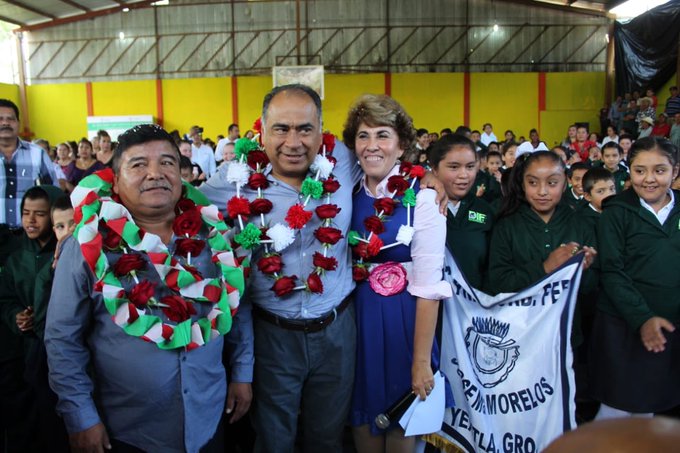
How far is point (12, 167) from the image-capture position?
3738 millimetres

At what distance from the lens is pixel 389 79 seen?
55.0ft

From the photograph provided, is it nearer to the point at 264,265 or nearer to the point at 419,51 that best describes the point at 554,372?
the point at 264,265

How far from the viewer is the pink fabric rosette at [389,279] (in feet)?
7.02

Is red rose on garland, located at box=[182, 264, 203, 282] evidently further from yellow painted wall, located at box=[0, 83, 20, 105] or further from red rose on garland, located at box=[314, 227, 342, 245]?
yellow painted wall, located at box=[0, 83, 20, 105]

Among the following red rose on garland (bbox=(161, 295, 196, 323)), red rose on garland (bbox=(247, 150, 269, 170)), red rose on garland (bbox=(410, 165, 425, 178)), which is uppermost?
red rose on garland (bbox=(247, 150, 269, 170))

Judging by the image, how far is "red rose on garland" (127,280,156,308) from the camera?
1623mm

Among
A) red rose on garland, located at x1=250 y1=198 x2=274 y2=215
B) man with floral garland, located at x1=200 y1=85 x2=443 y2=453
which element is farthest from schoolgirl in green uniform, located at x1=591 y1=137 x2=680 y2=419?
red rose on garland, located at x1=250 y1=198 x2=274 y2=215

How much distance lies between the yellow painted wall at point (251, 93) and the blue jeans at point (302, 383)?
15.5 m

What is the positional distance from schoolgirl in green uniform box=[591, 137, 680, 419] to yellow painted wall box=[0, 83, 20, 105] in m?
19.5

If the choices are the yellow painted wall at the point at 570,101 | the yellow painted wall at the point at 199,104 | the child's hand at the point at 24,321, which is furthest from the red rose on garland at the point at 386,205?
the yellow painted wall at the point at 570,101

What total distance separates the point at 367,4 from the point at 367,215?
16179 millimetres

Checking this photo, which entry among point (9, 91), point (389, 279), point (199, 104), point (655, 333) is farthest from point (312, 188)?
point (9, 91)

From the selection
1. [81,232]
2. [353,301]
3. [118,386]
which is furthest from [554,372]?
[81,232]

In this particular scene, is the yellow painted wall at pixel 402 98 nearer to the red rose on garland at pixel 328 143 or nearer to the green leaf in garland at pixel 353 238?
the red rose on garland at pixel 328 143
